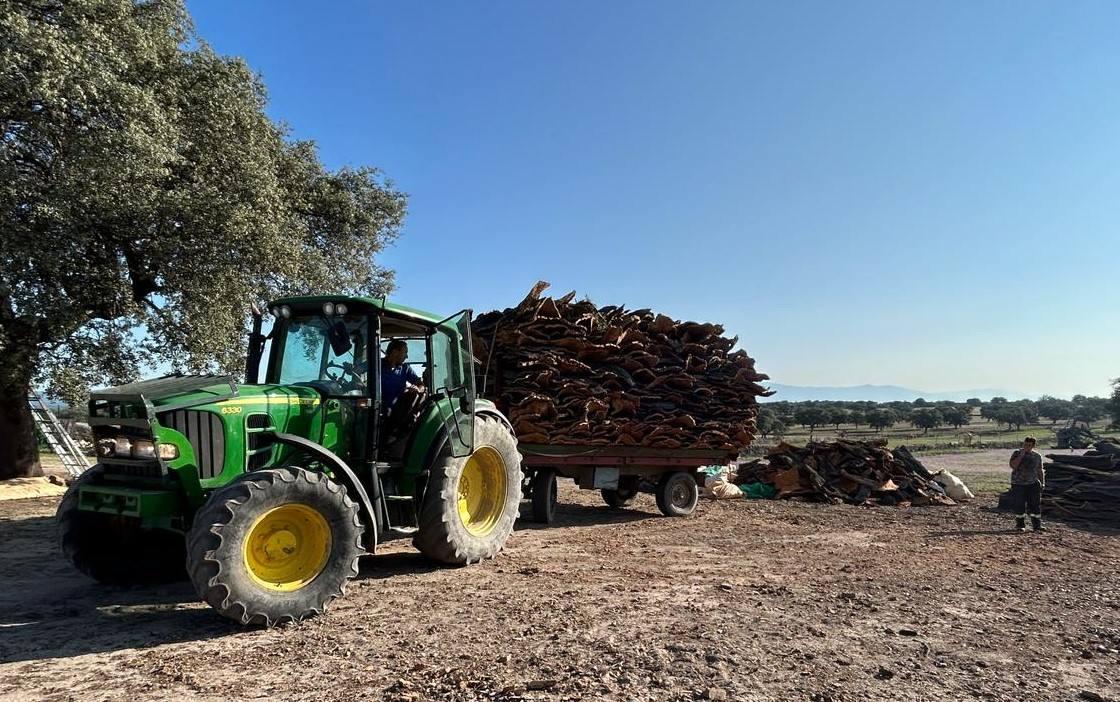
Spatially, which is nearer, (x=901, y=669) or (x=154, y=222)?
(x=901, y=669)

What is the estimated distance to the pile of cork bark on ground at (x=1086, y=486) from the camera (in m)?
12.7

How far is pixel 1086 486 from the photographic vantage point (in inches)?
528

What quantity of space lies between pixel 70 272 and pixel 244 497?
9.00 m

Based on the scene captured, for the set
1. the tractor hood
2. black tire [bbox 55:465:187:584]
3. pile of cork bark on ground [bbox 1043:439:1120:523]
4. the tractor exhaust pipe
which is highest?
→ the tractor exhaust pipe

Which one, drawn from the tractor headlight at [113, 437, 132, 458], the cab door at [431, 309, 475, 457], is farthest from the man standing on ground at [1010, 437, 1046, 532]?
the tractor headlight at [113, 437, 132, 458]

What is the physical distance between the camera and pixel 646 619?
5395 mm

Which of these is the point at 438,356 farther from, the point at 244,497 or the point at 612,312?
the point at 612,312

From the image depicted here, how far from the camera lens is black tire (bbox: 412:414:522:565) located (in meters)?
6.62

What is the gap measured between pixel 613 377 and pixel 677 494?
8.49 feet

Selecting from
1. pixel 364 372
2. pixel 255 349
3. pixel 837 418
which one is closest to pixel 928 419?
pixel 837 418

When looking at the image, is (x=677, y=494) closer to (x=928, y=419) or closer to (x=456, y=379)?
(x=456, y=379)

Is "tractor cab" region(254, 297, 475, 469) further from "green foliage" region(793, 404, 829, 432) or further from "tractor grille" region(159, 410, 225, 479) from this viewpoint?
"green foliage" region(793, 404, 829, 432)

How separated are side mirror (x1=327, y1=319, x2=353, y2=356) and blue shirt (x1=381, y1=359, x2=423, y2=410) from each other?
406mm

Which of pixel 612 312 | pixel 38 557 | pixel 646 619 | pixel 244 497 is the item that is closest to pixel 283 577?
pixel 244 497
